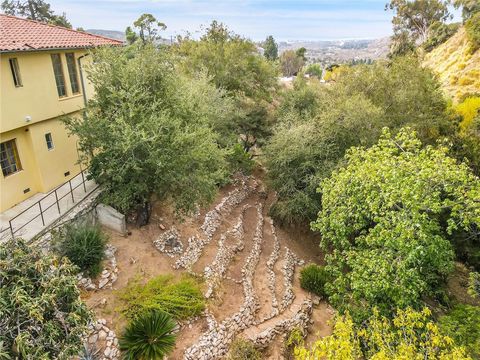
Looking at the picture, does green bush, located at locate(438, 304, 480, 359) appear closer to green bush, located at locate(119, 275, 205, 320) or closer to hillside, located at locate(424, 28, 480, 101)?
green bush, located at locate(119, 275, 205, 320)

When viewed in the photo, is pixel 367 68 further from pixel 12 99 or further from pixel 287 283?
pixel 12 99

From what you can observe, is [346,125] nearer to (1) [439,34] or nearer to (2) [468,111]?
(2) [468,111]

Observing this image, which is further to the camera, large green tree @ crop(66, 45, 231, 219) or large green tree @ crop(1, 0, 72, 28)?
large green tree @ crop(1, 0, 72, 28)

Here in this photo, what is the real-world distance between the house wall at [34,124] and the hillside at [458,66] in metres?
31.9

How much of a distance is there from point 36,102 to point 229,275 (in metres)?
12.2

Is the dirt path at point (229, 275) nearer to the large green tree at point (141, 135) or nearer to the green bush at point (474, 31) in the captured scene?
the large green tree at point (141, 135)

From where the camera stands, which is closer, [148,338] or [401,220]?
[148,338]

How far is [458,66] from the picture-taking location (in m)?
39.6

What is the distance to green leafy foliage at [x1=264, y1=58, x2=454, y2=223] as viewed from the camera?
21.2m

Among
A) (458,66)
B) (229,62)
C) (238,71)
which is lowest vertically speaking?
(458,66)

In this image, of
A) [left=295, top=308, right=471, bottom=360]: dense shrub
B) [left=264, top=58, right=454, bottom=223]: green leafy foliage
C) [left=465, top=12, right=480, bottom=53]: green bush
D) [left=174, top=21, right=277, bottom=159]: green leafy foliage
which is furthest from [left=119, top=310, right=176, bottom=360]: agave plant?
[left=465, top=12, right=480, bottom=53]: green bush

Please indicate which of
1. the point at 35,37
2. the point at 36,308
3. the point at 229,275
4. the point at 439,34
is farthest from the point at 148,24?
the point at 36,308

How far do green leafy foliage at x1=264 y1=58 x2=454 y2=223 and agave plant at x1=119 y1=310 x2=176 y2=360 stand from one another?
12104 mm

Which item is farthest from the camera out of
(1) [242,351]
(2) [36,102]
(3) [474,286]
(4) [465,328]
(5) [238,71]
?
(5) [238,71]
